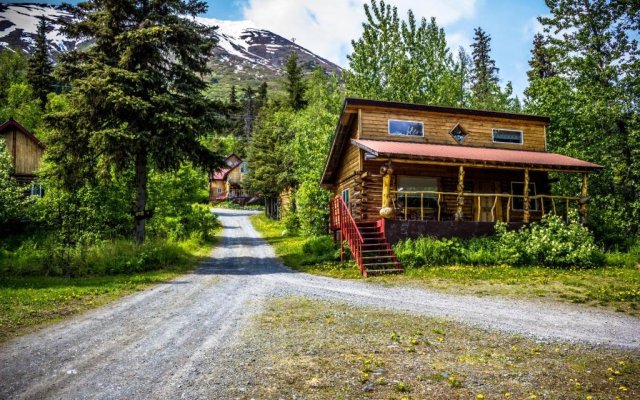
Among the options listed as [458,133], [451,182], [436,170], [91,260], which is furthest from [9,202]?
[458,133]

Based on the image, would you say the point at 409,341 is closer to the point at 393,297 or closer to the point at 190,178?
the point at 393,297

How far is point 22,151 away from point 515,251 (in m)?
38.9

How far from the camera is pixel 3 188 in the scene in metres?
22.6

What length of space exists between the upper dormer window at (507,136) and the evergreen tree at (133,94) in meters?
15.1

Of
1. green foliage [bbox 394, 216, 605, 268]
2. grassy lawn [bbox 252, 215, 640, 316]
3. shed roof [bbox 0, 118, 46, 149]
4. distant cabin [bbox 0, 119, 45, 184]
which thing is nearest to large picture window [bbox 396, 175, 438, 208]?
green foliage [bbox 394, 216, 605, 268]

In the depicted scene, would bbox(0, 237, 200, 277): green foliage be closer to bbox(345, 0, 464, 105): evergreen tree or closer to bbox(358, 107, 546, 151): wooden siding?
bbox(358, 107, 546, 151): wooden siding

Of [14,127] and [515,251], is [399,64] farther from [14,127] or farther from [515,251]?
[14,127]

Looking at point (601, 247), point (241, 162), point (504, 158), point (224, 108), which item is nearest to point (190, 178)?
point (224, 108)

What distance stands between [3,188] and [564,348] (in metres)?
27.3

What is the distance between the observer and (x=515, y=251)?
15648 millimetres

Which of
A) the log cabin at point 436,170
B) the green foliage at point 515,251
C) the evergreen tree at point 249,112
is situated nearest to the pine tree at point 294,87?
the log cabin at point 436,170

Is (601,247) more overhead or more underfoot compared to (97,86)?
more underfoot

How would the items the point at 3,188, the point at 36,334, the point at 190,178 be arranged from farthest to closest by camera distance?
1. the point at 190,178
2. the point at 3,188
3. the point at 36,334

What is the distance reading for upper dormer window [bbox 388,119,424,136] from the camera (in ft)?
68.1
